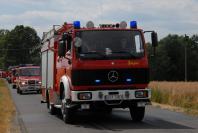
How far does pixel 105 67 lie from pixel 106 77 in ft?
0.98

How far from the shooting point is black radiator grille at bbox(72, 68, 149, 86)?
15961 millimetres

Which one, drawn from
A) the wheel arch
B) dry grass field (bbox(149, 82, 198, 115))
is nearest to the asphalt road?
the wheel arch

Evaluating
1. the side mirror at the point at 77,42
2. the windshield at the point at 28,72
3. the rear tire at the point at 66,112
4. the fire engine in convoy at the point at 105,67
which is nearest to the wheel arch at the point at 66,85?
the fire engine in convoy at the point at 105,67

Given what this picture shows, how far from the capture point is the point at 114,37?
1639 centimetres

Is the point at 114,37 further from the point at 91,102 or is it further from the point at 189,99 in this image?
the point at 189,99

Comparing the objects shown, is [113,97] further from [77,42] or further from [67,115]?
[77,42]

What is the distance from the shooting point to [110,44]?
16.2 metres

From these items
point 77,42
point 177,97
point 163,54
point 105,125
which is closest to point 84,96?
point 105,125

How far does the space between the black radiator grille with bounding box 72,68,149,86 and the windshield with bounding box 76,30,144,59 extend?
43 cm

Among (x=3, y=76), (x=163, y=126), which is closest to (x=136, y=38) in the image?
(x=163, y=126)

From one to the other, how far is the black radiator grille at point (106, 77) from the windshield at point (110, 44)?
0.43 m

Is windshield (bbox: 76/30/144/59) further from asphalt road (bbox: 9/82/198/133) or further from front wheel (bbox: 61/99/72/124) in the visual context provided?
asphalt road (bbox: 9/82/198/133)

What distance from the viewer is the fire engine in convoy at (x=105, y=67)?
52.3 ft

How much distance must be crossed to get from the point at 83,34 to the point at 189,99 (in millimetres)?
12000
